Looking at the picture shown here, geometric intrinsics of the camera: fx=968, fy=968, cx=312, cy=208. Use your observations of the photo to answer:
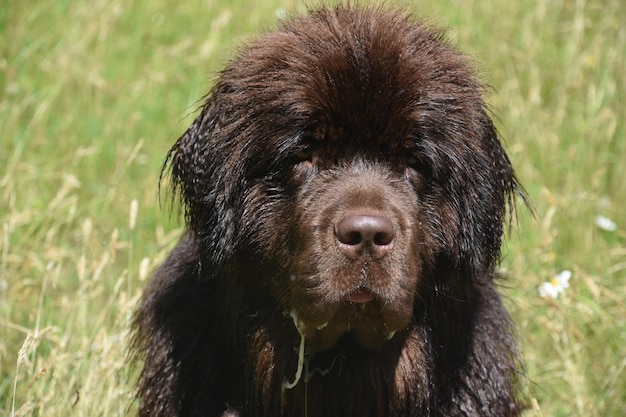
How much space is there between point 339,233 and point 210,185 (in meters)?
0.61

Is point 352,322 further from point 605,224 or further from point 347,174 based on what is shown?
point 605,224

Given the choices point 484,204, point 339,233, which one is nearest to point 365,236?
point 339,233

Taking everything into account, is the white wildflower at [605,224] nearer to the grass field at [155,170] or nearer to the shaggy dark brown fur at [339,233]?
the grass field at [155,170]

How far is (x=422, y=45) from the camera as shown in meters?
3.47

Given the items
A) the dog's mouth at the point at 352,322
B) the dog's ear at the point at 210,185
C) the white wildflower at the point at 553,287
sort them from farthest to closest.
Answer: the white wildflower at the point at 553,287
the dog's ear at the point at 210,185
the dog's mouth at the point at 352,322

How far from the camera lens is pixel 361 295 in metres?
3.11

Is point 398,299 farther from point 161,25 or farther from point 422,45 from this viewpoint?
point 161,25

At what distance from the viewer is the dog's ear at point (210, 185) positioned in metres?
3.41

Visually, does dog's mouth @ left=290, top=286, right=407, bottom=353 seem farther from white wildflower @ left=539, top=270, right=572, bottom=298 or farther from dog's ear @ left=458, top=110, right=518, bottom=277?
white wildflower @ left=539, top=270, right=572, bottom=298

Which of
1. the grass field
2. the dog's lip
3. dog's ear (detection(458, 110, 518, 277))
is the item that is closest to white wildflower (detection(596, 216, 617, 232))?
the grass field

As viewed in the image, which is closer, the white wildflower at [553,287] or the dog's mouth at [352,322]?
the dog's mouth at [352,322]

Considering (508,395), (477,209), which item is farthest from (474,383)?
(477,209)

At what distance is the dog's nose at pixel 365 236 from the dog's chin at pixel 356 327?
0.59 ft

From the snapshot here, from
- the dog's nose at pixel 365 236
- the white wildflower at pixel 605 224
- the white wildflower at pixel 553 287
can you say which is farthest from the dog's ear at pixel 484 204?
the white wildflower at pixel 605 224
